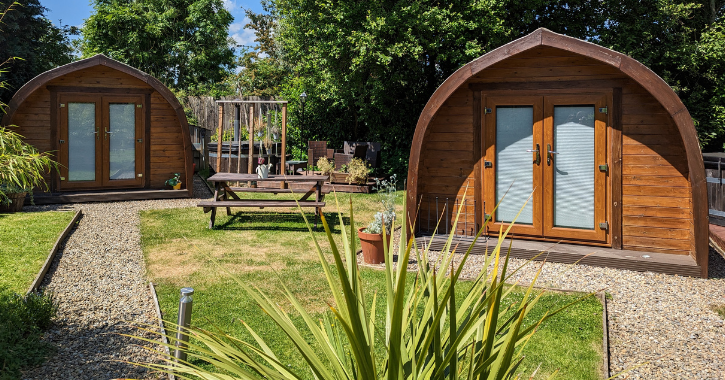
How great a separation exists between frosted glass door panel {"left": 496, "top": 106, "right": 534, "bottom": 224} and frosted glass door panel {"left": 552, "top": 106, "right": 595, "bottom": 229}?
0.35 m

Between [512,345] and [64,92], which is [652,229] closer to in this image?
[512,345]

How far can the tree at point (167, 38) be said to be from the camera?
2856 cm

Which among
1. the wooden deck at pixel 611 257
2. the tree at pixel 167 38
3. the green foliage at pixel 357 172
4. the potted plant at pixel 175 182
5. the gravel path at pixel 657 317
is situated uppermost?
Answer: the tree at pixel 167 38

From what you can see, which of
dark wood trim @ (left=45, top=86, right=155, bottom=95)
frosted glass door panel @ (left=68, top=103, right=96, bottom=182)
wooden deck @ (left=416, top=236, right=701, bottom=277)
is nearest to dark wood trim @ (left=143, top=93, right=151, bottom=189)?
dark wood trim @ (left=45, top=86, right=155, bottom=95)

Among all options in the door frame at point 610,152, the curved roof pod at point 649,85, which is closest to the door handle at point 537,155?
the door frame at point 610,152

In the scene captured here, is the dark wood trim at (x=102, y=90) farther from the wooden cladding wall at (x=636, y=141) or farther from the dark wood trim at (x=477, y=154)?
the dark wood trim at (x=477, y=154)

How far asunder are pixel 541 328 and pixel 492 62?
3.66 meters

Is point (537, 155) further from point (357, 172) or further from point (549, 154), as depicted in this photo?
point (357, 172)

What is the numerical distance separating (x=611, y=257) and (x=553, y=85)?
237cm

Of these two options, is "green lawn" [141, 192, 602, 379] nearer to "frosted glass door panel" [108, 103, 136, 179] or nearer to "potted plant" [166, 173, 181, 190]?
"potted plant" [166, 173, 181, 190]

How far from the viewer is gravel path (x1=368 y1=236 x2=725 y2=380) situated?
12.8ft

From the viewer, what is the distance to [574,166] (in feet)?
23.1

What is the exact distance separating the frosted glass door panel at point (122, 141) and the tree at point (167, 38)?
58.9ft

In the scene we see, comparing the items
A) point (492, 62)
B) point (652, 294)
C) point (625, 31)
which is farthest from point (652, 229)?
point (625, 31)
